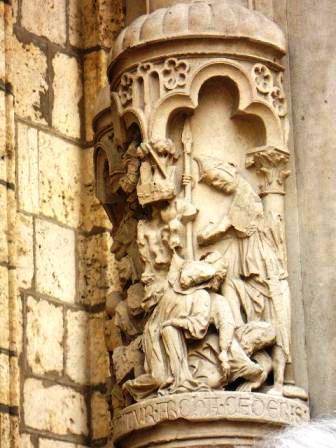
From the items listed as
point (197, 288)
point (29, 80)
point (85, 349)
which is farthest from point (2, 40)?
point (197, 288)

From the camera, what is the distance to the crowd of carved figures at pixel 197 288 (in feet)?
10.6

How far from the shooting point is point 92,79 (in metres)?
4.32

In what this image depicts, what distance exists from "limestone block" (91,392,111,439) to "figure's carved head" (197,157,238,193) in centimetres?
87

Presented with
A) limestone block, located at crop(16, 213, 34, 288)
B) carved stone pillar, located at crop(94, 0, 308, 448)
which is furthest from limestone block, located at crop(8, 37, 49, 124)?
carved stone pillar, located at crop(94, 0, 308, 448)

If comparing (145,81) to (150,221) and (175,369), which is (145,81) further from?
(175,369)

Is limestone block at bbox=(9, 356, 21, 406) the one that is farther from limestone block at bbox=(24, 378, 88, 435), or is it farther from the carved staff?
the carved staff

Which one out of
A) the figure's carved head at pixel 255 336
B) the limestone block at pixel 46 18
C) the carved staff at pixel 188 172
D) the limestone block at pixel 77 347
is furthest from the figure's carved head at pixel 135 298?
the limestone block at pixel 46 18

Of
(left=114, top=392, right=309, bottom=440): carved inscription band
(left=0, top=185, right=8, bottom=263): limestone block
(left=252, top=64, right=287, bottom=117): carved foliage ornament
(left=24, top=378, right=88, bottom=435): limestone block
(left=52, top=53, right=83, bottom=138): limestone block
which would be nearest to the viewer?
(left=114, top=392, right=309, bottom=440): carved inscription band

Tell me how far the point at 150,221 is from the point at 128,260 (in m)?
0.17

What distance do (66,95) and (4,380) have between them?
2.99ft

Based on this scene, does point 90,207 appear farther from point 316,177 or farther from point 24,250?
point 316,177

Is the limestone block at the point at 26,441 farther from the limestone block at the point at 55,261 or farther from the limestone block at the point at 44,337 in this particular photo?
the limestone block at the point at 55,261

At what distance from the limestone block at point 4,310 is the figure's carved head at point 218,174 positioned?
614mm

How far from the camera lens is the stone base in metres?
3.17
